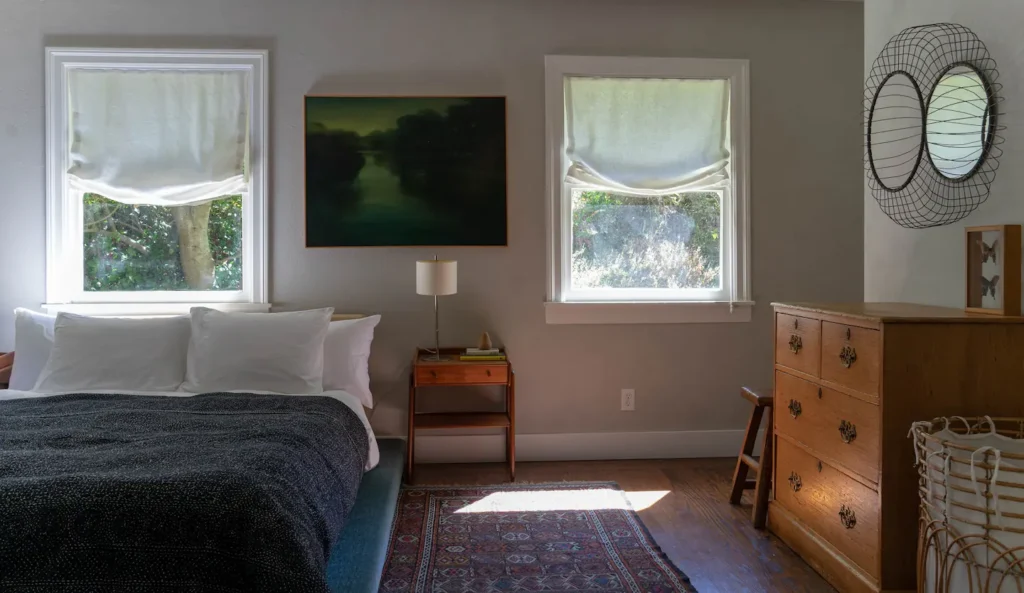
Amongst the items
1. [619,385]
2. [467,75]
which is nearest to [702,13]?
[467,75]

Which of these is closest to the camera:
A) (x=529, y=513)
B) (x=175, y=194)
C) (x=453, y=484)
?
(x=529, y=513)

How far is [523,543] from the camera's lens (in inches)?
105

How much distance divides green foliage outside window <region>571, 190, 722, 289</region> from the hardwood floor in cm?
105

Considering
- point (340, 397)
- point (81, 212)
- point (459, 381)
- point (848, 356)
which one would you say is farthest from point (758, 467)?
point (81, 212)

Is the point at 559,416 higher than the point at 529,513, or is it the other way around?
the point at 559,416

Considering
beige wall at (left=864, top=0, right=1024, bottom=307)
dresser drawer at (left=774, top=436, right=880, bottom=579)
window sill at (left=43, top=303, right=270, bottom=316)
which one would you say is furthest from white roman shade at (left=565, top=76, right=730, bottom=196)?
window sill at (left=43, top=303, right=270, bottom=316)

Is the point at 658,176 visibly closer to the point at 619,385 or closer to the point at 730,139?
the point at 730,139

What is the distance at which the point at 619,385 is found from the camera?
12.5ft

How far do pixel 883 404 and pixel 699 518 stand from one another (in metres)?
1.19

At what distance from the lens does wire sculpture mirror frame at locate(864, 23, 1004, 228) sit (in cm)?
219

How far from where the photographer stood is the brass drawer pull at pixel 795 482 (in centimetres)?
257

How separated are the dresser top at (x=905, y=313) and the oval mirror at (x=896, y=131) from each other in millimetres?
473

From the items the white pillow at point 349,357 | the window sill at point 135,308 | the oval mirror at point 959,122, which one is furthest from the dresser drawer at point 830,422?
the window sill at point 135,308

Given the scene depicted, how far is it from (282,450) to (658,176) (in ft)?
8.56
